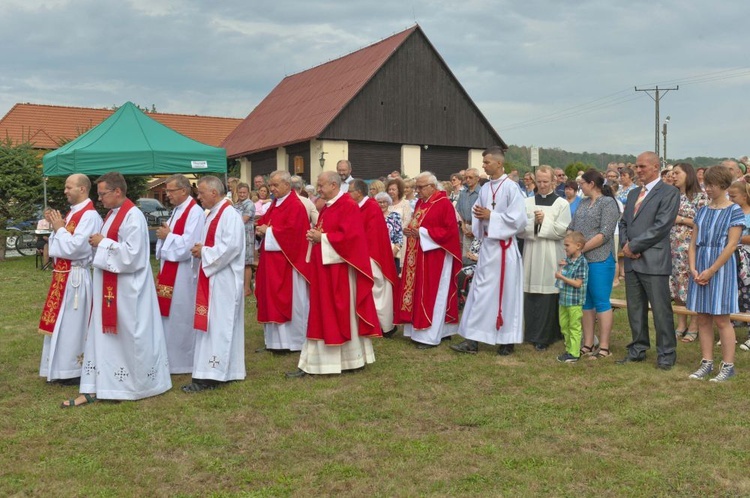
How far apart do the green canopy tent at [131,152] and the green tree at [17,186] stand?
4.54 m

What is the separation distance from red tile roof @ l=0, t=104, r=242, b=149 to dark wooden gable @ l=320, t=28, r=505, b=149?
42.6 ft

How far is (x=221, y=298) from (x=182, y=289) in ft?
2.49

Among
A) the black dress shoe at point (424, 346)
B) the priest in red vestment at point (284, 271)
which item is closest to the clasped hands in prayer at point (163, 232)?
the priest in red vestment at point (284, 271)

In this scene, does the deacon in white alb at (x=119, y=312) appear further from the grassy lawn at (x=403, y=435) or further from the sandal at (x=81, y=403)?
the grassy lawn at (x=403, y=435)

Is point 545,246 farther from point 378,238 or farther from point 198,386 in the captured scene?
point 198,386

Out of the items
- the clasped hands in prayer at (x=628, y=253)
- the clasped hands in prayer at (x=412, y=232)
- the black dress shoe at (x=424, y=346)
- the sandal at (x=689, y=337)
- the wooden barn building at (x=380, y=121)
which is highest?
the wooden barn building at (x=380, y=121)

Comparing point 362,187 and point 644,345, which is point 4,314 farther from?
point 644,345

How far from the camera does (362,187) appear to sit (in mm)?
7891

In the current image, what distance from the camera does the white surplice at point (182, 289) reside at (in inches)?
257

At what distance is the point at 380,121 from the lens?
31969 mm

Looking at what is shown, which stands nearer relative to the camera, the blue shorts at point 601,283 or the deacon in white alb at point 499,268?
the blue shorts at point 601,283

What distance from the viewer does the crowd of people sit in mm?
5812

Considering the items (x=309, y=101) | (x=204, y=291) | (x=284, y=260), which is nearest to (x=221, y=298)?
(x=204, y=291)

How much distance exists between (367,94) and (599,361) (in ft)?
86.1
